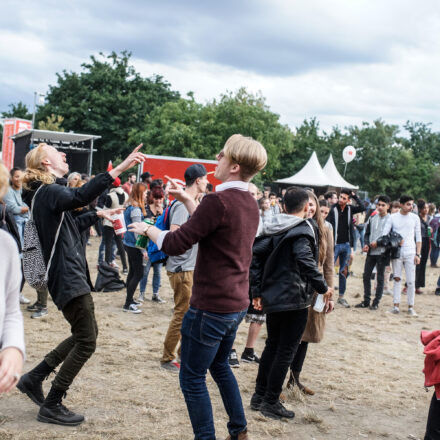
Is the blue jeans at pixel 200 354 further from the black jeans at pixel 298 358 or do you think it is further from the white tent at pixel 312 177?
the white tent at pixel 312 177

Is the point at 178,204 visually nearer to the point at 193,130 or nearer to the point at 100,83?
the point at 193,130

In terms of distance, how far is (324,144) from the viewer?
50.4 meters

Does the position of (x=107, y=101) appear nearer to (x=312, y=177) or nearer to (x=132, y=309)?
(x=312, y=177)

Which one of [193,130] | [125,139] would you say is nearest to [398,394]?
[193,130]

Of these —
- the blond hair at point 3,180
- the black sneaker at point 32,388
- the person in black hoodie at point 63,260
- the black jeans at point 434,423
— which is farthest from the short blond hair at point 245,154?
the black sneaker at point 32,388

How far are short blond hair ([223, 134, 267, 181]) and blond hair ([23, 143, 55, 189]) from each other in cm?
141

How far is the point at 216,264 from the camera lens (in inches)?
114

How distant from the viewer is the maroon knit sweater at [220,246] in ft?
9.16

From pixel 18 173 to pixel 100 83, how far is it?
35.9 meters

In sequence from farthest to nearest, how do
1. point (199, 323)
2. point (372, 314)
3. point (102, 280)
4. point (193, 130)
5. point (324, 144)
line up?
point (324, 144), point (193, 130), point (372, 314), point (102, 280), point (199, 323)

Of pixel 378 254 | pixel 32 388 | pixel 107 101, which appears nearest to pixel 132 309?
pixel 32 388

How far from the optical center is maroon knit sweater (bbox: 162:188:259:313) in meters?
2.79

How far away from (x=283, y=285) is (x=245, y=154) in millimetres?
1447

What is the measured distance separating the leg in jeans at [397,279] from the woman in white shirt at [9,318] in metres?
8.33
